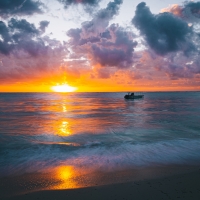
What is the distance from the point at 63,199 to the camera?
20.5 ft

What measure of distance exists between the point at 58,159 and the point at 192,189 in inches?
285

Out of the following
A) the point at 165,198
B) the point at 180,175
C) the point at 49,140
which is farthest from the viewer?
the point at 49,140

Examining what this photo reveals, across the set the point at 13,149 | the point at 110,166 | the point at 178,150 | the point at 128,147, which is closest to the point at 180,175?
the point at 110,166

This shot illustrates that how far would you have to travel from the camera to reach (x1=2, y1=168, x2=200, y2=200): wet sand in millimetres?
6371

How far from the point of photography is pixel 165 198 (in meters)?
6.24

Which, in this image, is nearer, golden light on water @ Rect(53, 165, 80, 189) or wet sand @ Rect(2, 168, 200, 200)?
wet sand @ Rect(2, 168, 200, 200)

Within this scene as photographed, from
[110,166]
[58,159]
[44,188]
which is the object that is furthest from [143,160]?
[44,188]

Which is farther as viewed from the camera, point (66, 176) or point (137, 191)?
point (66, 176)

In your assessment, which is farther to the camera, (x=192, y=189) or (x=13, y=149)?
(x=13, y=149)

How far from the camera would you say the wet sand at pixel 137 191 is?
20.9ft

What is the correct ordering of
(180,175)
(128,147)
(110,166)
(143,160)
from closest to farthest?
(180,175) < (110,166) < (143,160) < (128,147)

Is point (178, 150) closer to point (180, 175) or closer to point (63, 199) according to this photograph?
point (180, 175)

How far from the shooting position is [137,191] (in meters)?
6.74

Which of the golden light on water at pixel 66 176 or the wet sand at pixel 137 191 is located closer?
the wet sand at pixel 137 191
